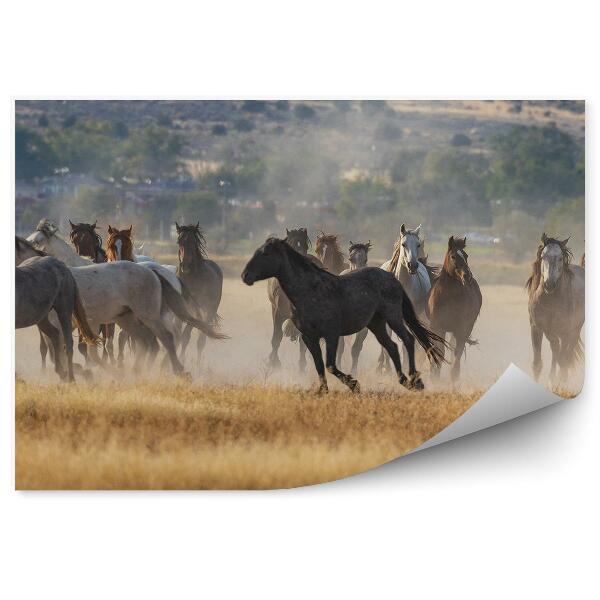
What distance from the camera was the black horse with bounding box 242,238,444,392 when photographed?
1559cm

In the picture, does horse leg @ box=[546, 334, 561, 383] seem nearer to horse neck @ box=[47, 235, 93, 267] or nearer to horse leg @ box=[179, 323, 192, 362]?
horse leg @ box=[179, 323, 192, 362]

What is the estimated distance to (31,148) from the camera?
52.2 feet

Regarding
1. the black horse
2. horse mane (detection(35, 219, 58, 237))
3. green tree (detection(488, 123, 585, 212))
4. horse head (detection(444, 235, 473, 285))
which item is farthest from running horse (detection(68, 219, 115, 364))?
green tree (detection(488, 123, 585, 212))

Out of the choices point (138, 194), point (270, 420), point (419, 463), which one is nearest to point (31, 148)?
point (138, 194)

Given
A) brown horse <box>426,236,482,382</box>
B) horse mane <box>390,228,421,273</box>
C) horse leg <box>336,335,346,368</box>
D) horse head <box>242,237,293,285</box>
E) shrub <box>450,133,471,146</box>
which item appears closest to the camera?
horse head <box>242,237,293,285</box>

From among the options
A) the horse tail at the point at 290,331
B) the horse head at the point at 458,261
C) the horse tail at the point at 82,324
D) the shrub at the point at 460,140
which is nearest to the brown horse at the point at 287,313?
the horse tail at the point at 290,331

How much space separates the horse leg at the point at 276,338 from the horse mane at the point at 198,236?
0.98 metres

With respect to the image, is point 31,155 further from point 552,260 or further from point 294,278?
point 552,260

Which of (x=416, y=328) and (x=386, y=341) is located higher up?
(x=416, y=328)

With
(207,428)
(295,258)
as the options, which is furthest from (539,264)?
(207,428)

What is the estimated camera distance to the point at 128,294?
16.9 meters

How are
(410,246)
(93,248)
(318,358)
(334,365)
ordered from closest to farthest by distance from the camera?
(334,365) < (318,358) < (410,246) < (93,248)

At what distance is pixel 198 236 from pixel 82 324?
6.34ft

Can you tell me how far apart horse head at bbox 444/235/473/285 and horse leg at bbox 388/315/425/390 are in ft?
5.37
